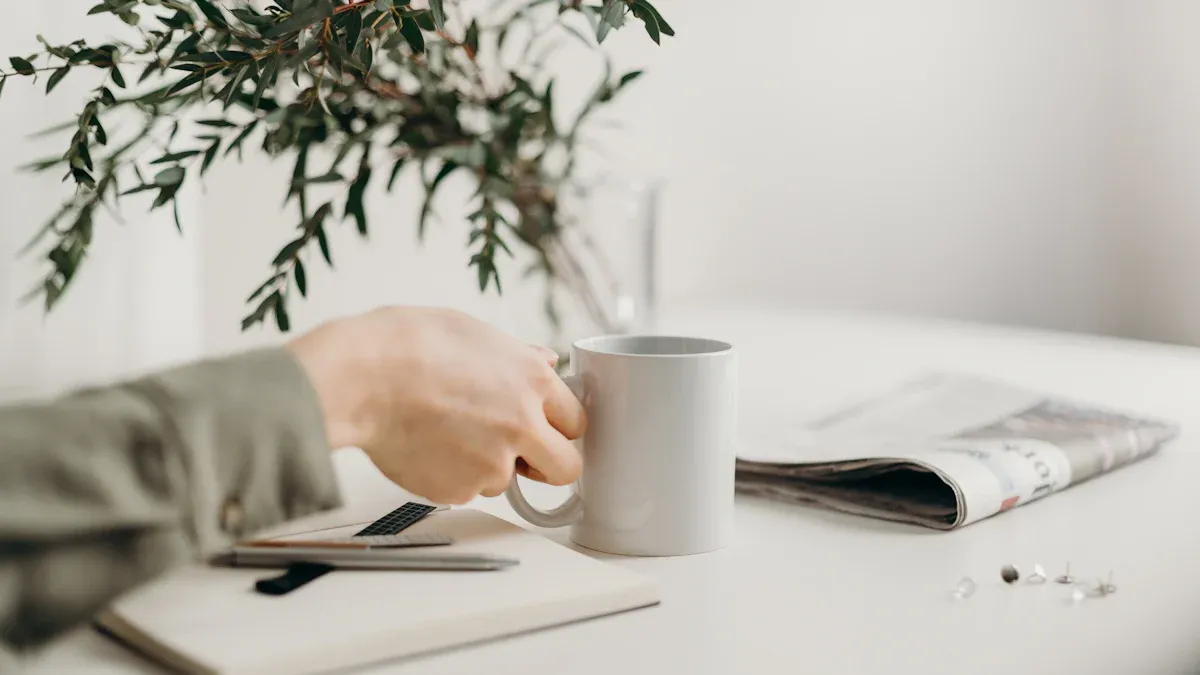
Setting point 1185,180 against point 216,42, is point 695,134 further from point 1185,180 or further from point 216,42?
point 216,42

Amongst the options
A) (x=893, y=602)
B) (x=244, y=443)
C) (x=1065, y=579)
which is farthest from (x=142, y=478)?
(x=1065, y=579)

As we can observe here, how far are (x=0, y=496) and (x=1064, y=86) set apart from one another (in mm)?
1950

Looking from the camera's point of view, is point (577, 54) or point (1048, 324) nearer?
point (577, 54)

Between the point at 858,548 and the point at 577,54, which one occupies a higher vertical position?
the point at 577,54

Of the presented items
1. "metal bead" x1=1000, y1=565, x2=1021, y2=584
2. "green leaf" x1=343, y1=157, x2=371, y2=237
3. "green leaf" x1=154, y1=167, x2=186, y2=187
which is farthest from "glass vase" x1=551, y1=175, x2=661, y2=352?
"metal bead" x1=1000, y1=565, x2=1021, y2=584

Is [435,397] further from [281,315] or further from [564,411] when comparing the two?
[281,315]

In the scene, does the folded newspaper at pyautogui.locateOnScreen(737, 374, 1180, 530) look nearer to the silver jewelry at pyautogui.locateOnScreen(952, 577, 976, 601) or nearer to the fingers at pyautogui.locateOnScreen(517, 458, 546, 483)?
the silver jewelry at pyautogui.locateOnScreen(952, 577, 976, 601)

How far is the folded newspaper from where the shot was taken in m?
0.77

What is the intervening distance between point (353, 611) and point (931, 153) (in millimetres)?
1786

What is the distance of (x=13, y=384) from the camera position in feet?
3.17

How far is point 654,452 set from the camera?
0.65 m

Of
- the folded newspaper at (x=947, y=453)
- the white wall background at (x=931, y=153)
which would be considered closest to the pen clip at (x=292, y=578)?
the folded newspaper at (x=947, y=453)

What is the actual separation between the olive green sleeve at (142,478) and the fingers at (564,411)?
0.17 meters

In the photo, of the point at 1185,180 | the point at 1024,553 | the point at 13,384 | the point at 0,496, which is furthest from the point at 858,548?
the point at 1185,180
